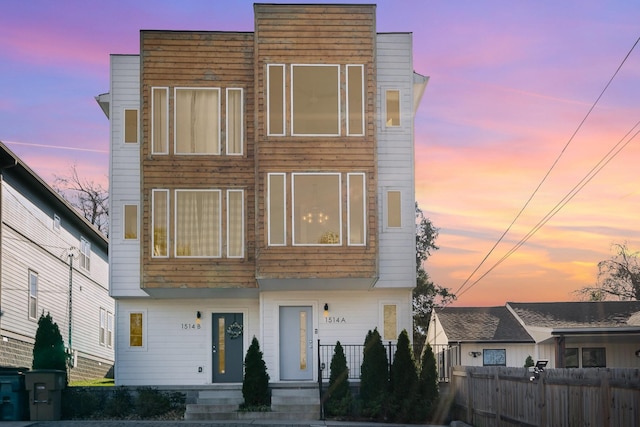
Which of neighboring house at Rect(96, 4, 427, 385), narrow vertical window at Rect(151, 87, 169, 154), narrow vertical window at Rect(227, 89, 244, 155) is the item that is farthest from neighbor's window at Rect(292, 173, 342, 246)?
narrow vertical window at Rect(151, 87, 169, 154)

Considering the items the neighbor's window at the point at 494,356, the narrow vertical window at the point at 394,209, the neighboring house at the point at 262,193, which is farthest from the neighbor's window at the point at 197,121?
the neighbor's window at the point at 494,356

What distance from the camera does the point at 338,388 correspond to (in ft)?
76.4

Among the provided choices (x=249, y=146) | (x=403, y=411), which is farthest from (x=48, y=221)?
(x=403, y=411)

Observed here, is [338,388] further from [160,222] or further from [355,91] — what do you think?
[355,91]

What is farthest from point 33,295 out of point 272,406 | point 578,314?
point 578,314

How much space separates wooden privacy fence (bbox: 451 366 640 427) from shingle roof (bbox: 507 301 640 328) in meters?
16.6

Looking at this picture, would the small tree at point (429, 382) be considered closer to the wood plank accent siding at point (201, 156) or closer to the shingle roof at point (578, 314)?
the wood plank accent siding at point (201, 156)

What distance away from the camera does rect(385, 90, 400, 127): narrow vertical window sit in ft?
85.6

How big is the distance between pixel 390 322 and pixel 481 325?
609 inches

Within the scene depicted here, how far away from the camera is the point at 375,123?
982 inches

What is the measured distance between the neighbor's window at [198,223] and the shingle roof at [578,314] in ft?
56.5

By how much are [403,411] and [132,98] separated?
11404 millimetres

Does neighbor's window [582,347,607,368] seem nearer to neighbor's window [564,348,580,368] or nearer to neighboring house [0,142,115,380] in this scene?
neighbor's window [564,348,580,368]

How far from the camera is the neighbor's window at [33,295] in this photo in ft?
101
